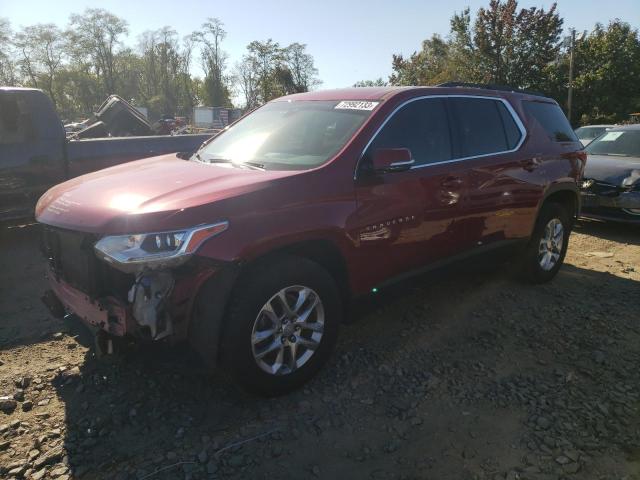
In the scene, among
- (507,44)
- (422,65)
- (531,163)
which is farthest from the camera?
(422,65)

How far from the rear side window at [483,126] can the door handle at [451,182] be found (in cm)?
24

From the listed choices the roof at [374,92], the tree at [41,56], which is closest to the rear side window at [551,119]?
the roof at [374,92]

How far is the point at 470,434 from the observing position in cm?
271

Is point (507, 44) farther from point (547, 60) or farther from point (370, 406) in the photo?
point (370, 406)

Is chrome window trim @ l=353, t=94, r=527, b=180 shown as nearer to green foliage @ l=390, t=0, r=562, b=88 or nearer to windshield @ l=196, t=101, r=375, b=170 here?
windshield @ l=196, t=101, r=375, b=170

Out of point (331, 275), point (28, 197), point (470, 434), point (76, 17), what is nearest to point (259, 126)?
point (331, 275)

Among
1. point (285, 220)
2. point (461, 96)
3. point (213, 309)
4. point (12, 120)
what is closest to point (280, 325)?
point (213, 309)

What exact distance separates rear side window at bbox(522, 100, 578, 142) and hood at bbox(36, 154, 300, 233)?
3.04 meters

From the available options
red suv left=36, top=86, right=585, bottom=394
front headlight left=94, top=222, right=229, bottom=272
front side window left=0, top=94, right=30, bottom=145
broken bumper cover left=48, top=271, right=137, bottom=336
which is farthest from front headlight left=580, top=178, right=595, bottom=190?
front side window left=0, top=94, right=30, bottom=145

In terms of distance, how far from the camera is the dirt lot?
248 cm

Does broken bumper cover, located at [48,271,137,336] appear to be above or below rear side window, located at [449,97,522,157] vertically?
below

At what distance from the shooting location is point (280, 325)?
2.86 meters

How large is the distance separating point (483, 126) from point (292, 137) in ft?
5.83

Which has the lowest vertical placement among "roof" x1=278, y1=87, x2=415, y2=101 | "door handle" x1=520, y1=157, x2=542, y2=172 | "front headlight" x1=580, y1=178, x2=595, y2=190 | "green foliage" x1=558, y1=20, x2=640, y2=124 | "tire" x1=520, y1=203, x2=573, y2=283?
"tire" x1=520, y1=203, x2=573, y2=283
